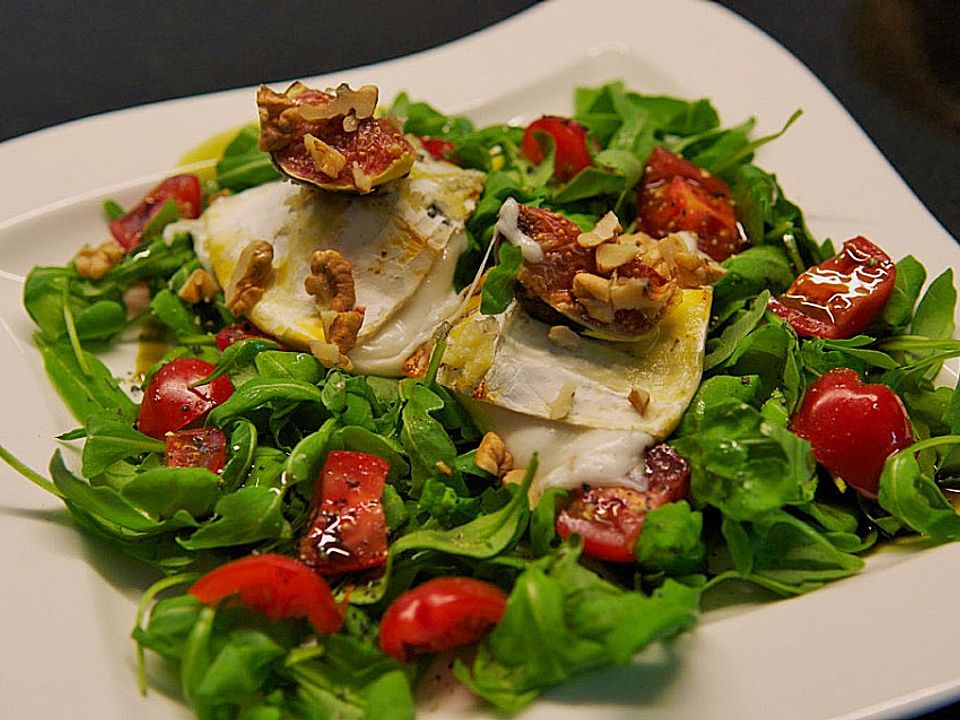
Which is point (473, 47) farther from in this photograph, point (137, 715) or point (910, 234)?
point (137, 715)

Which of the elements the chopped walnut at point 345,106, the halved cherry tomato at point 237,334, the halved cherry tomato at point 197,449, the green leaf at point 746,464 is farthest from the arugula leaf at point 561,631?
the chopped walnut at point 345,106

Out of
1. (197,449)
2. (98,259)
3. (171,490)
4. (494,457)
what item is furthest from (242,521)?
(98,259)

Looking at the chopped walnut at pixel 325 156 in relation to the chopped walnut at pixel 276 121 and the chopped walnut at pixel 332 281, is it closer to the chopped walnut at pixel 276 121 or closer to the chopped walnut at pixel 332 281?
the chopped walnut at pixel 276 121

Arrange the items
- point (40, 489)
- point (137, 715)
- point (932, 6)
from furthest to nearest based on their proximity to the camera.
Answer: point (932, 6) < point (40, 489) < point (137, 715)

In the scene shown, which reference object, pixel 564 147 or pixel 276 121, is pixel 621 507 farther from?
pixel 564 147

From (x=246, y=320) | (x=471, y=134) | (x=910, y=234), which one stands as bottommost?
(x=246, y=320)

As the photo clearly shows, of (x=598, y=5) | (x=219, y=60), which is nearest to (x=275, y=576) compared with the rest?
(x=598, y=5)
